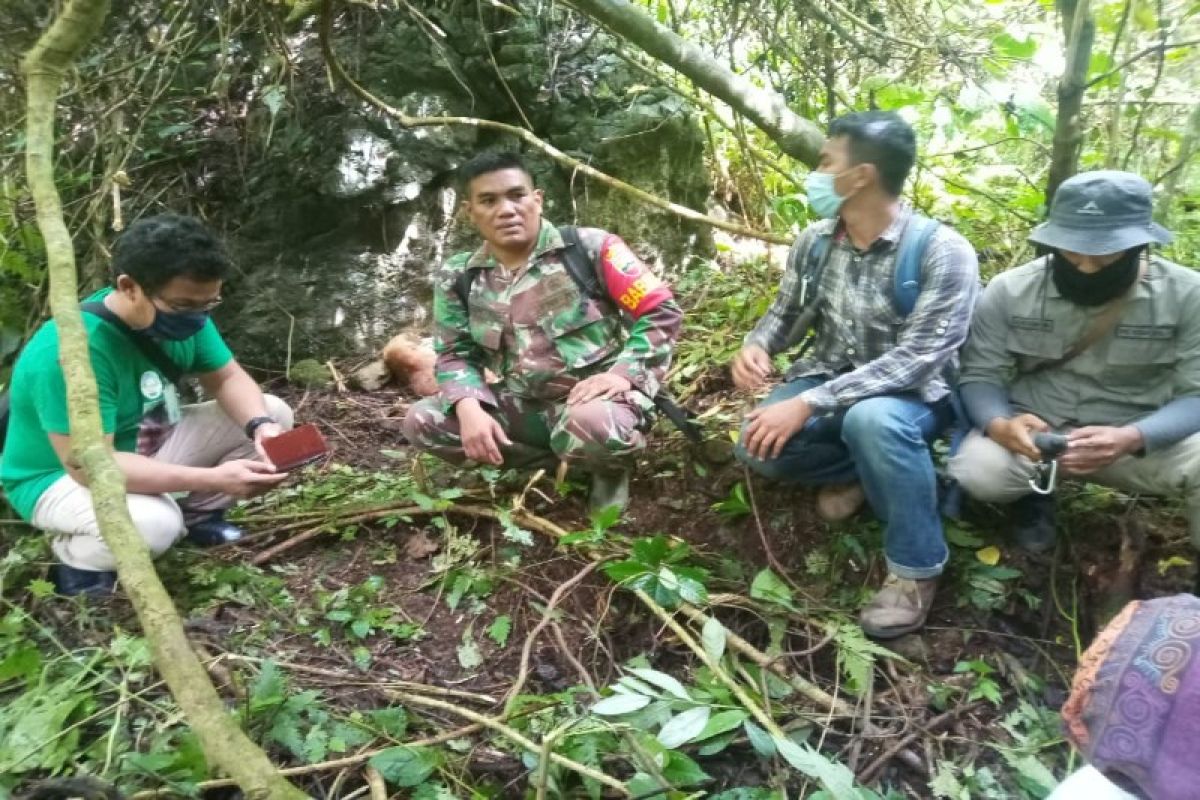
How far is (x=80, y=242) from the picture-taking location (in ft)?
15.4

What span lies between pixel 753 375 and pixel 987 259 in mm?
2162

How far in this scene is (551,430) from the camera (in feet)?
11.5

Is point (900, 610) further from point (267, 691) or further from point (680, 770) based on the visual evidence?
point (267, 691)

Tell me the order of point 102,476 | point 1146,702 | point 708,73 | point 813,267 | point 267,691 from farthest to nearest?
point 708,73 < point 813,267 < point 267,691 < point 102,476 < point 1146,702

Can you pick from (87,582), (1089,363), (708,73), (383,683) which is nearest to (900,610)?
(1089,363)

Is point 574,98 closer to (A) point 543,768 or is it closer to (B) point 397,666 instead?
(B) point 397,666

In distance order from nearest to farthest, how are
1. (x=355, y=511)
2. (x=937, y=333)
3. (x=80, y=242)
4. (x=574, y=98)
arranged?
(x=937, y=333), (x=355, y=511), (x=80, y=242), (x=574, y=98)

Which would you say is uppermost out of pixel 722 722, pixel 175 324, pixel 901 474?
pixel 175 324

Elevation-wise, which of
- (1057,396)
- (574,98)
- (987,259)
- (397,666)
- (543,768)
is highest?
(574,98)

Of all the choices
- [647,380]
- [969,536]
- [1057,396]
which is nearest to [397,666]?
[647,380]

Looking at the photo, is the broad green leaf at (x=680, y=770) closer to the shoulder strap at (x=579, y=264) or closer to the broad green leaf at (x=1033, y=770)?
the broad green leaf at (x=1033, y=770)

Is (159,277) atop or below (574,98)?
below

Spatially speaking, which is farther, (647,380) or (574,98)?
(574,98)

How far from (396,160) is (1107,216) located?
4275mm
